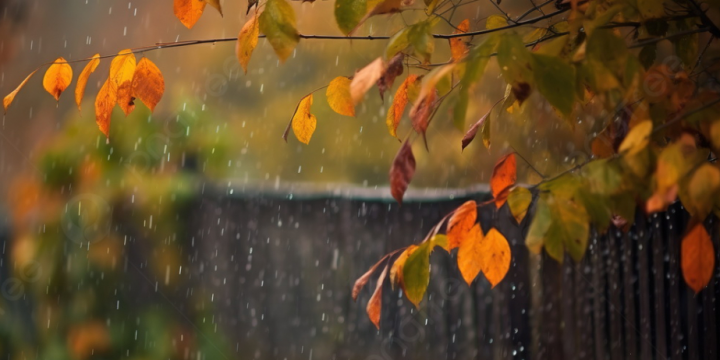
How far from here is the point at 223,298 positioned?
303 centimetres

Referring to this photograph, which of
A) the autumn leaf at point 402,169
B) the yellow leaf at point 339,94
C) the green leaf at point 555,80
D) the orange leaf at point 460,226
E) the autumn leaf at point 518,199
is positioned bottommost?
the orange leaf at point 460,226

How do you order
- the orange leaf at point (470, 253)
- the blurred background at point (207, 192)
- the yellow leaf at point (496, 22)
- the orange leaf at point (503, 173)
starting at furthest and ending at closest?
the blurred background at point (207, 192) < the yellow leaf at point (496, 22) < the orange leaf at point (503, 173) < the orange leaf at point (470, 253)

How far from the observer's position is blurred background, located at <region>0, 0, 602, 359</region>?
2896 mm

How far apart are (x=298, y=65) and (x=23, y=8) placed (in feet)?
5.23

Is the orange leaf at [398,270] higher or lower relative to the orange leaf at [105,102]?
lower

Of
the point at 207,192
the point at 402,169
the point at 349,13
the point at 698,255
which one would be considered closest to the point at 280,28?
Result: the point at 349,13

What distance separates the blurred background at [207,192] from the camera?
114 inches

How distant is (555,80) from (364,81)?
0.18 m

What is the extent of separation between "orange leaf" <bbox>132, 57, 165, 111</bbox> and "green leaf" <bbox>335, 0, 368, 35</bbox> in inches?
10.4

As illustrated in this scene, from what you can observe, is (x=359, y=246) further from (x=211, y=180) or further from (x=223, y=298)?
(x=211, y=180)

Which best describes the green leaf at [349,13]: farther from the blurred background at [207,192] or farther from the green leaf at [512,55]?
the blurred background at [207,192]

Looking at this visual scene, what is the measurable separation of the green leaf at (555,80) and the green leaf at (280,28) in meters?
0.26

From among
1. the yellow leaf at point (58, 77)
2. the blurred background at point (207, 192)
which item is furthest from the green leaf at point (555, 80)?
the blurred background at point (207, 192)

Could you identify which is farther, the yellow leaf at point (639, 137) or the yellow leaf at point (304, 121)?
the yellow leaf at point (304, 121)
